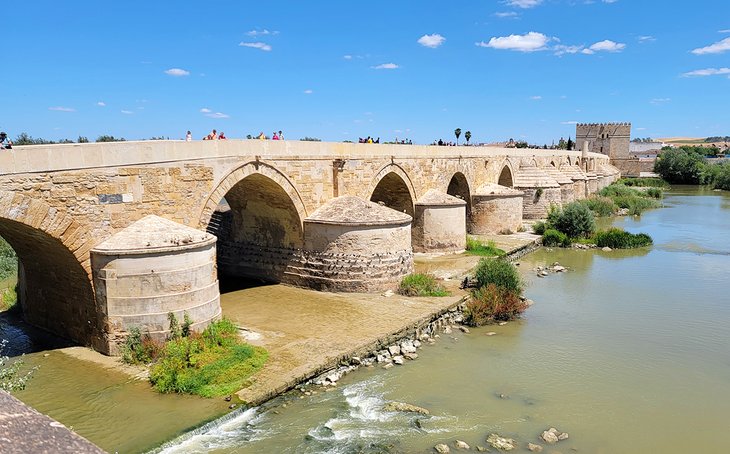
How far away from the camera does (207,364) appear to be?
26.2 ft

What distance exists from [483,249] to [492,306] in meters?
6.34

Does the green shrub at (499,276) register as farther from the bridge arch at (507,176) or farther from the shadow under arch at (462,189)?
the bridge arch at (507,176)

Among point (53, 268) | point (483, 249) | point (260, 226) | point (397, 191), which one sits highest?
point (397, 191)

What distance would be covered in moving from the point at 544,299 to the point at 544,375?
4.67m

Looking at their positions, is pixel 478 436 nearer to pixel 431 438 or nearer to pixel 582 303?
pixel 431 438

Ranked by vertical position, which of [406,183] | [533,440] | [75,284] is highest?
[406,183]

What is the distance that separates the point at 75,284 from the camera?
348 inches

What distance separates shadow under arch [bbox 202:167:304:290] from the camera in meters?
13.0

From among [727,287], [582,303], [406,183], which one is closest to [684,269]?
[727,287]

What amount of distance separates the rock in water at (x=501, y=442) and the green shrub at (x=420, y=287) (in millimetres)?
5653

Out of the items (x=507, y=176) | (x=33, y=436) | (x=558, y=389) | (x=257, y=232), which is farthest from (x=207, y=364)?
(x=507, y=176)

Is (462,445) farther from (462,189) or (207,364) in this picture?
(462,189)

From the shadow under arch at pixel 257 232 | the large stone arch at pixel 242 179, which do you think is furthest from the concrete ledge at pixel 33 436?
the shadow under arch at pixel 257 232

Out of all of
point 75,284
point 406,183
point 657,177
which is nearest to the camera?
point 75,284
